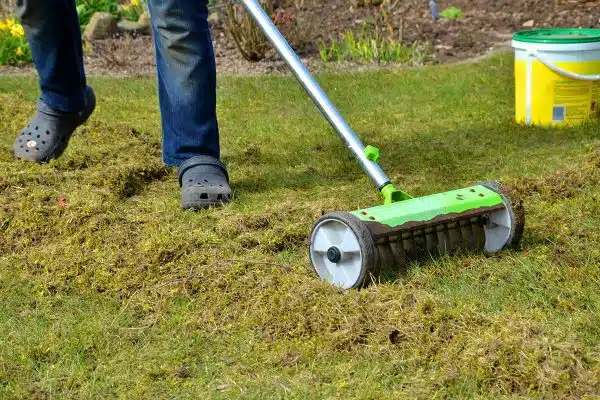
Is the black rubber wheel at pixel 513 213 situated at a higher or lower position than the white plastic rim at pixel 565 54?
higher

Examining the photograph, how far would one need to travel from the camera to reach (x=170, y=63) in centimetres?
352

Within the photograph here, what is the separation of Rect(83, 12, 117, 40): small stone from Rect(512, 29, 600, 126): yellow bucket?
3.83 meters

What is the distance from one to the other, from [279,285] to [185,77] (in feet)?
3.79

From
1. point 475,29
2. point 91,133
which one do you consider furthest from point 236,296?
point 475,29

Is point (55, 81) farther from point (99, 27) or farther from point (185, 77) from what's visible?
point (99, 27)

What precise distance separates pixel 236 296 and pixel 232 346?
0.26 meters

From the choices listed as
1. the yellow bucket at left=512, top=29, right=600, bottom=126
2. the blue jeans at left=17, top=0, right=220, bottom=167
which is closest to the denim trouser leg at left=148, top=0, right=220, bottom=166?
the blue jeans at left=17, top=0, right=220, bottom=167

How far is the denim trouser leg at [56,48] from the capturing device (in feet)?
12.6

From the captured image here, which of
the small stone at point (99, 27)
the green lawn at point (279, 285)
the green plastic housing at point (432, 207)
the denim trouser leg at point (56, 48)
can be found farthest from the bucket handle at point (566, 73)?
the small stone at point (99, 27)

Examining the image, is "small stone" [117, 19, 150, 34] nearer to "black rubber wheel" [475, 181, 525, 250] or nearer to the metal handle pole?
the metal handle pole

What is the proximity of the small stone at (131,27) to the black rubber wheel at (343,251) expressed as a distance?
5485mm

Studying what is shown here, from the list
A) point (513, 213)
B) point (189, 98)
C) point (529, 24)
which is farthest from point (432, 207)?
point (529, 24)

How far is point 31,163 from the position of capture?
397cm

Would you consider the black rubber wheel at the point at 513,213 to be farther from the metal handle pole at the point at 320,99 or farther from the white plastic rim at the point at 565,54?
the white plastic rim at the point at 565,54
